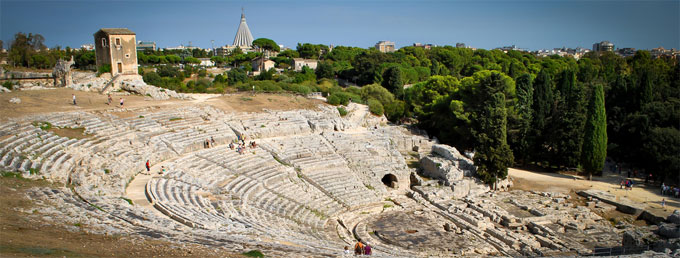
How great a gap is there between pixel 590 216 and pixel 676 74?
32089 mm

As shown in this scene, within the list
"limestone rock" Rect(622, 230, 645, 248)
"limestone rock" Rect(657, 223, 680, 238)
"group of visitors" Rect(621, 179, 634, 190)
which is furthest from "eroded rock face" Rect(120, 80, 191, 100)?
"group of visitors" Rect(621, 179, 634, 190)

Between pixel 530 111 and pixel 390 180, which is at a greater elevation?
pixel 530 111

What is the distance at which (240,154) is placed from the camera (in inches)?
940

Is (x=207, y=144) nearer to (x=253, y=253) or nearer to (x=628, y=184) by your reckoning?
(x=253, y=253)

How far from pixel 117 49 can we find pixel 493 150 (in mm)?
27682

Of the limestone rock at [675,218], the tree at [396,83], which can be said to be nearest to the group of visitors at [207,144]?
the limestone rock at [675,218]

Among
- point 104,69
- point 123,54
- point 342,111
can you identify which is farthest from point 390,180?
point 104,69

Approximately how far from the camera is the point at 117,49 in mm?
33719

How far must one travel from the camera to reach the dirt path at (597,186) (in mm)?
23625

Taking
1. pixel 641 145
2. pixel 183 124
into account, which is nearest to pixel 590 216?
pixel 641 145

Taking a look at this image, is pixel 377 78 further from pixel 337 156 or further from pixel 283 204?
pixel 283 204

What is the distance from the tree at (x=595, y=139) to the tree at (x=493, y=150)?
6.10 m

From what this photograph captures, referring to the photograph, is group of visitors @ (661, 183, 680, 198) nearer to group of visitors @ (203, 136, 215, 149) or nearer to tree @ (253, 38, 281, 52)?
group of visitors @ (203, 136, 215, 149)

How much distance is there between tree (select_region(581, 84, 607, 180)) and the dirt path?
1.05 m
